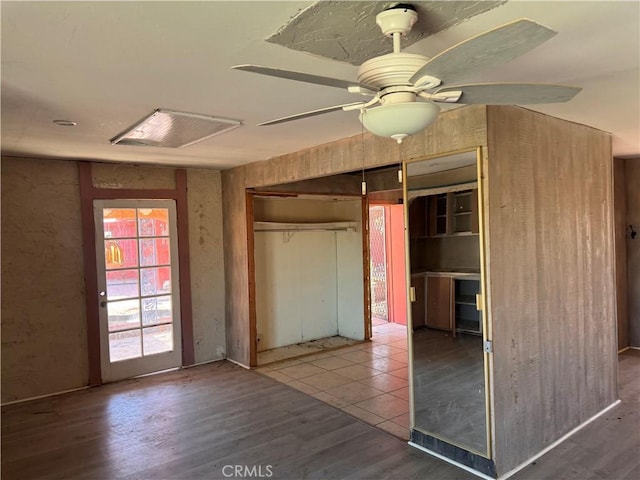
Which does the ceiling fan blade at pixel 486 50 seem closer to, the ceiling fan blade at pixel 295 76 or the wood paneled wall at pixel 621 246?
the ceiling fan blade at pixel 295 76

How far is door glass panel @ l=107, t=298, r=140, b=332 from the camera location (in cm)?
489

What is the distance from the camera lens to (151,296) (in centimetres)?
515

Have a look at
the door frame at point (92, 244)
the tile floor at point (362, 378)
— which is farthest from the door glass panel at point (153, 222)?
the tile floor at point (362, 378)

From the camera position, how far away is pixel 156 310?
5188mm

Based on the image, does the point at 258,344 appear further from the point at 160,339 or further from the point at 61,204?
the point at 61,204

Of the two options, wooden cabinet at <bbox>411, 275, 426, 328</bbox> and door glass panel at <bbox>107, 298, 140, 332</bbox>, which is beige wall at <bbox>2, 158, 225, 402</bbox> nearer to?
door glass panel at <bbox>107, 298, 140, 332</bbox>

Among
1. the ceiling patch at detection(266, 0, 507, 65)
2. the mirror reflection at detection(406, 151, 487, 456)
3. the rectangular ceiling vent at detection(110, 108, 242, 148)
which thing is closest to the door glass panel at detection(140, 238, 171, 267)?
the rectangular ceiling vent at detection(110, 108, 242, 148)

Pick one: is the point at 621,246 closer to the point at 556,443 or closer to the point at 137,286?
the point at 556,443

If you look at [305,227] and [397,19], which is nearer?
[397,19]

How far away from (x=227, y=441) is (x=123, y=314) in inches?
89.3

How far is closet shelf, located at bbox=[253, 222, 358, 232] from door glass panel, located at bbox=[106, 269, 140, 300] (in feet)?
5.36

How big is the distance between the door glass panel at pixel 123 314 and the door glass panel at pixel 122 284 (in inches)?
3.1

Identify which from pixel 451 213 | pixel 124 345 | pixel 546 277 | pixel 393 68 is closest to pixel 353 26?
pixel 393 68

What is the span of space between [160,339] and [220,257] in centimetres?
122
